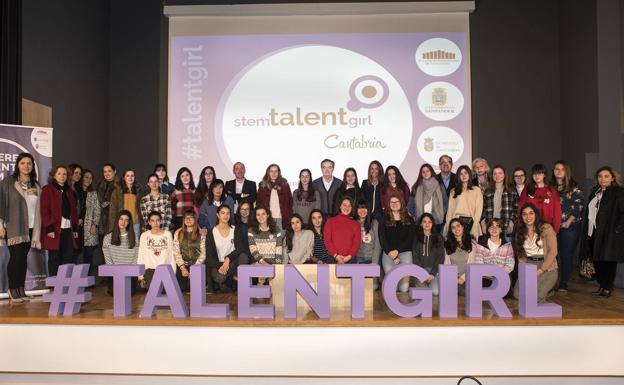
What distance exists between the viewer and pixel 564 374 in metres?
3.57

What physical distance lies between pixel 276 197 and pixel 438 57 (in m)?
3.17

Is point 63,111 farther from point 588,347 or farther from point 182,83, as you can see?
point 588,347

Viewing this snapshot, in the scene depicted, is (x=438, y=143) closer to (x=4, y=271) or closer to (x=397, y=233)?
(x=397, y=233)

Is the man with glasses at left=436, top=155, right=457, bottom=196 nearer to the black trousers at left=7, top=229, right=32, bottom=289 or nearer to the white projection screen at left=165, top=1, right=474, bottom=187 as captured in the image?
the white projection screen at left=165, top=1, right=474, bottom=187

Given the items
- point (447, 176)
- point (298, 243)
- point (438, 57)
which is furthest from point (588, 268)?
point (438, 57)

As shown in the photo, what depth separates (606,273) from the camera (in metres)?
4.90

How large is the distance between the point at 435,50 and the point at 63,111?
16.0 feet

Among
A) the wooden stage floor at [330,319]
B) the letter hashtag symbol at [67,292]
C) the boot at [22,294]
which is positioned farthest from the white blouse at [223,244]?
the boot at [22,294]

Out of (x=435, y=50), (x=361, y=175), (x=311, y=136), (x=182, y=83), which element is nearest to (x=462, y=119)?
(x=435, y=50)

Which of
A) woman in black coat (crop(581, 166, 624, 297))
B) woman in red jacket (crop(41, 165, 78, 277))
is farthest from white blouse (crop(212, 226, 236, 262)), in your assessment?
woman in black coat (crop(581, 166, 624, 297))

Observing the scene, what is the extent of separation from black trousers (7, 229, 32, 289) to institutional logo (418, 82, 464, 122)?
4.92 m

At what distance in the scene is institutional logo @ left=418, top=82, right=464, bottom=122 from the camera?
23.0 ft

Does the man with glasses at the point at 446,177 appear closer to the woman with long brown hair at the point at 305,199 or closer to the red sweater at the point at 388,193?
the red sweater at the point at 388,193

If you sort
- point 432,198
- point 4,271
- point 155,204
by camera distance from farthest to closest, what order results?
1. point 432,198
2. point 155,204
3. point 4,271
